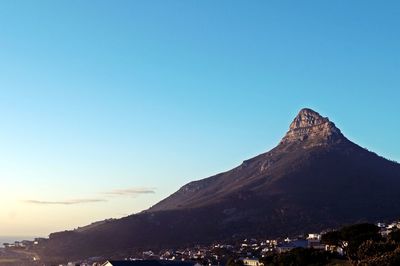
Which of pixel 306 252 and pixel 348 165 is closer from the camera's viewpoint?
pixel 306 252

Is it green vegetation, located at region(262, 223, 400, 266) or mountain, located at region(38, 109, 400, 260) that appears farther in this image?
mountain, located at region(38, 109, 400, 260)

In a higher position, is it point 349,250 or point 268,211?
point 268,211

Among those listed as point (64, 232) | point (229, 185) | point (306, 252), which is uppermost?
point (229, 185)

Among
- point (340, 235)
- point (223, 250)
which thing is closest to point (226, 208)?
point (223, 250)

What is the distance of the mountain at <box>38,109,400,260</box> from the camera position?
→ 134 metres

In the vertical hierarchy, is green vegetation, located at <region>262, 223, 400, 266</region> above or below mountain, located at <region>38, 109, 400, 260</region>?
below

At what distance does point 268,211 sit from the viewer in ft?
477

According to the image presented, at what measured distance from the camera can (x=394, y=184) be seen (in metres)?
165

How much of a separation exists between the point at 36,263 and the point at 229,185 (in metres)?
77.0

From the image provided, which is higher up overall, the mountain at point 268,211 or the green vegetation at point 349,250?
the mountain at point 268,211

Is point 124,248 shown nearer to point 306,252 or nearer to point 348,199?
point 348,199

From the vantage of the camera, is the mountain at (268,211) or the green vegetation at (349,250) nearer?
the green vegetation at (349,250)

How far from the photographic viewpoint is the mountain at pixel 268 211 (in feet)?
438

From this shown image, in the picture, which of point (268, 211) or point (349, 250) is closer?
point (349, 250)
